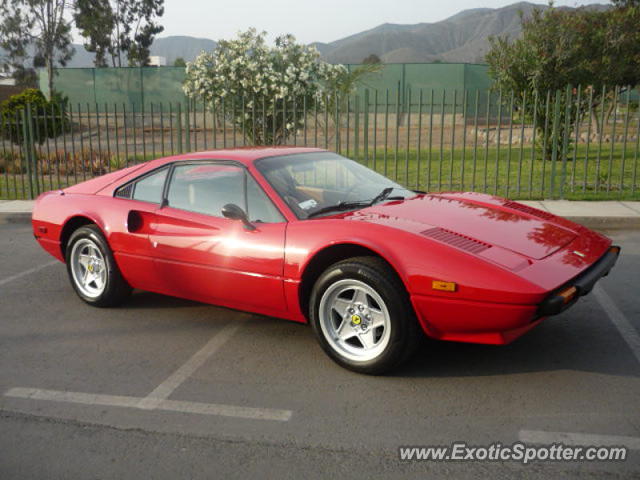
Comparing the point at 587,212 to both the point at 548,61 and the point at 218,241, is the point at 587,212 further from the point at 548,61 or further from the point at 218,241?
the point at 548,61

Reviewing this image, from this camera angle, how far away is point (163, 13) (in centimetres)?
A: 6562

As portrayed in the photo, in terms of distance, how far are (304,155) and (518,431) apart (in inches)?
107

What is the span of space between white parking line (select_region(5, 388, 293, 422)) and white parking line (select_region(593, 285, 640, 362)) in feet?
7.86

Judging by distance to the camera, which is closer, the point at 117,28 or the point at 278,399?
the point at 278,399

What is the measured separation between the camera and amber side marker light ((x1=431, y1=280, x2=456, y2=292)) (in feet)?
11.5

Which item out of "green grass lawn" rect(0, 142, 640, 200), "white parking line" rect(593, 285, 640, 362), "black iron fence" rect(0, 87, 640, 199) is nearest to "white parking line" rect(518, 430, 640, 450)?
"white parking line" rect(593, 285, 640, 362)

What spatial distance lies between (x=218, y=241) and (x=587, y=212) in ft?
22.3

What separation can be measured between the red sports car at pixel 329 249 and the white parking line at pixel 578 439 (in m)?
0.59

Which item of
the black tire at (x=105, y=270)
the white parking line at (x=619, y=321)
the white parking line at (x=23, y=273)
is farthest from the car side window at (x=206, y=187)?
the white parking line at (x=619, y=321)

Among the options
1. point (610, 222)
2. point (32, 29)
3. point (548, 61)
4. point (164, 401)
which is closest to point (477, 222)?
point (164, 401)

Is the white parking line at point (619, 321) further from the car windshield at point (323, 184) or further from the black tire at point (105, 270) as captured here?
the black tire at point (105, 270)

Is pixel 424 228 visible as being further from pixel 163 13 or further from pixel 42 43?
pixel 163 13

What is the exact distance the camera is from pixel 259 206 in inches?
173

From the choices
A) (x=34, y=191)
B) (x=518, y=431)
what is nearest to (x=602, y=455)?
(x=518, y=431)
